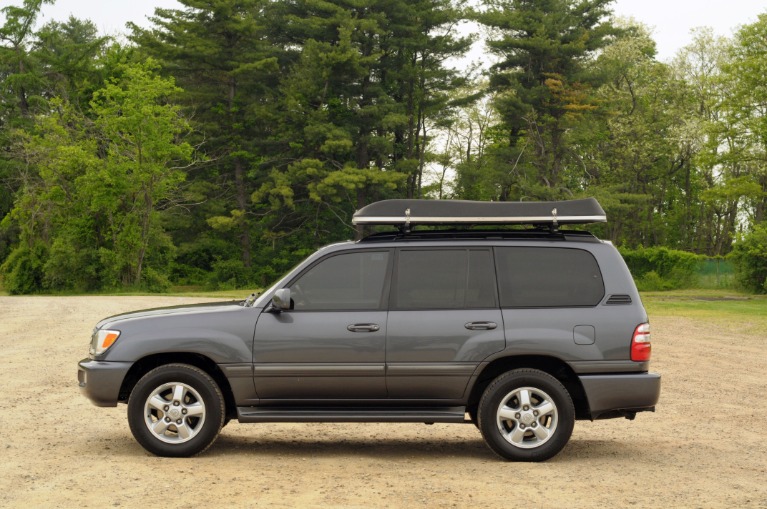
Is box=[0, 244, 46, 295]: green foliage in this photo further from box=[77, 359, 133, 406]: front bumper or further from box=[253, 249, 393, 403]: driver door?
box=[253, 249, 393, 403]: driver door

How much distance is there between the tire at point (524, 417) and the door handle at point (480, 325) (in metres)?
0.43

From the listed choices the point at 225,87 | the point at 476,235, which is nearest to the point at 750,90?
the point at 225,87

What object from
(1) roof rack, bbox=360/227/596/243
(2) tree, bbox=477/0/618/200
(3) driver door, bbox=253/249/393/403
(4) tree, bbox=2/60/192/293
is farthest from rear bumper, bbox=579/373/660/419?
(2) tree, bbox=477/0/618/200

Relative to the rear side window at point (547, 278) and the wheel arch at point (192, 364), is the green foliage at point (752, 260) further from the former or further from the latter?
the wheel arch at point (192, 364)

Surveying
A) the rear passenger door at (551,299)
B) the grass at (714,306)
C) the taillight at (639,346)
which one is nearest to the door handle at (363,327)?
the rear passenger door at (551,299)

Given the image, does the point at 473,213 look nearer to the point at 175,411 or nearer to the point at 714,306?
the point at 175,411

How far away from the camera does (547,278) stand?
8.82 metres

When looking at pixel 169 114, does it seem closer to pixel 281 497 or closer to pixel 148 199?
pixel 148 199

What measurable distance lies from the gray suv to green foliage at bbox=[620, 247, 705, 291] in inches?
1734

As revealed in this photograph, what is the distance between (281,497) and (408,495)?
0.88 meters

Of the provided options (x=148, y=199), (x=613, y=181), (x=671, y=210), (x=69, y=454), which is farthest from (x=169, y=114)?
(x=69, y=454)

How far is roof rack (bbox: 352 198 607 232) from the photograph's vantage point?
8656 mm

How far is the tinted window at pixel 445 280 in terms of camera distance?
8.75 m

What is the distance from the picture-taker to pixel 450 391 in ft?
28.1
